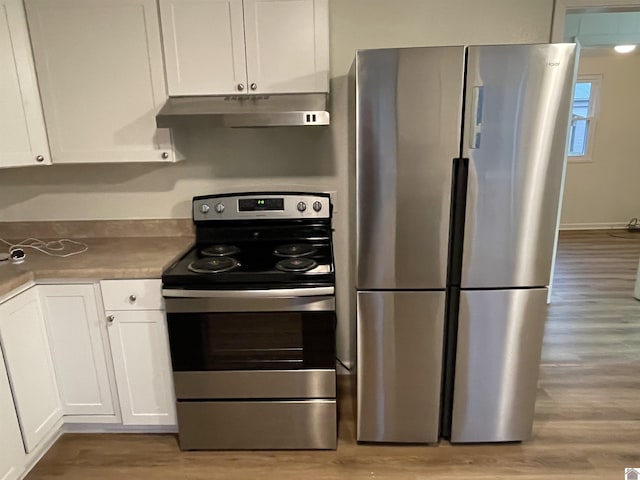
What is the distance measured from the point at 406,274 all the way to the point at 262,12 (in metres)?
1.38

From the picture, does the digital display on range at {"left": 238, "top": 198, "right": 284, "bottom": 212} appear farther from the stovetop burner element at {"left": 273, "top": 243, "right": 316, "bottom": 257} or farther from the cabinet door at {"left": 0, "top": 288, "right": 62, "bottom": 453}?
the cabinet door at {"left": 0, "top": 288, "right": 62, "bottom": 453}

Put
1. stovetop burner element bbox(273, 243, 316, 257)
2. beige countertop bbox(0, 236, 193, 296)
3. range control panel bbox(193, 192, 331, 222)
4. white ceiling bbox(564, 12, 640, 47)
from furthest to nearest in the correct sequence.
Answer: white ceiling bbox(564, 12, 640, 47) < range control panel bbox(193, 192, 331, 222) < stovetop burner element bbox(273, 243, 316, 257) < beige countertop bbox(0, 236, 193, 296)

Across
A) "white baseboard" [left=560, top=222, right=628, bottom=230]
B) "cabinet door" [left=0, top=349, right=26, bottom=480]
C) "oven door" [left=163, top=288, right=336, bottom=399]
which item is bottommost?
"white baseboard" [left=560, top=222, right=628, bottom=230]

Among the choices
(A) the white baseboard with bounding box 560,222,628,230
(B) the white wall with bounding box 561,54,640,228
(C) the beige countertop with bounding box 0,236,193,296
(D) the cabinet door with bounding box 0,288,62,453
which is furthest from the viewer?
(A) the white baseboard with bounding box 560,222,628,230

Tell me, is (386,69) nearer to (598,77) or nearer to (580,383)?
(580,383)

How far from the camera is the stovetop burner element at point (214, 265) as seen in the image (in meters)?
1.91

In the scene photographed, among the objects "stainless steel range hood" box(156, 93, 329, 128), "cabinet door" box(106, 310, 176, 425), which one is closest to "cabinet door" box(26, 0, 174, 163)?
"stainless steel range hood" box(156, 93, 329, 128)

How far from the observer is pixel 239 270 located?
1.91 metres

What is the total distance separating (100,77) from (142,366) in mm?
1405

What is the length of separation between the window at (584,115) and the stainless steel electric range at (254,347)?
18.9 ft

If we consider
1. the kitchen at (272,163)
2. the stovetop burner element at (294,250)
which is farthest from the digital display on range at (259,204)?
the stovetop burner element at (294,250)

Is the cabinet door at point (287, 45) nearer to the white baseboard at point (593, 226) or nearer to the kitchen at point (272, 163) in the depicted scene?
the kitchen at point (272, 163)

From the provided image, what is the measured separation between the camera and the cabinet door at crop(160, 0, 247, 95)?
2.02 metres

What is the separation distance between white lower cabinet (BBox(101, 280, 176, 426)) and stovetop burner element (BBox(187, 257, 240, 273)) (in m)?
0.19
